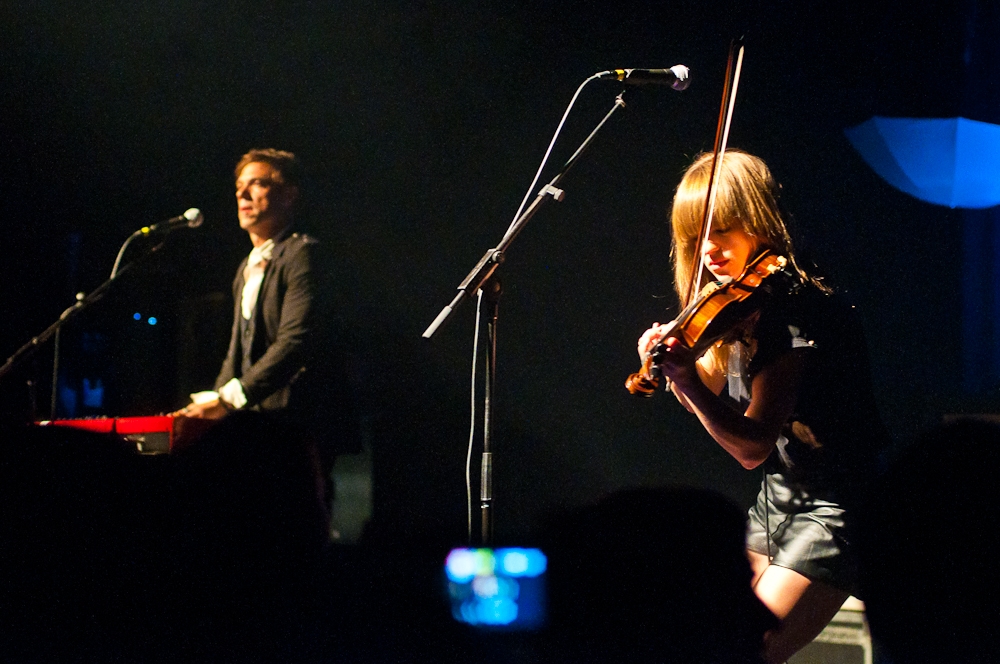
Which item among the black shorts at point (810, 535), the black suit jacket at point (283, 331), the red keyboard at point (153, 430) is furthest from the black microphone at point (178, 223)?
the black shorts at point (810, 535)

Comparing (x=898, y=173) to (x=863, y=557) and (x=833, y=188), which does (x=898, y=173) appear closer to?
(x=833, y=188)

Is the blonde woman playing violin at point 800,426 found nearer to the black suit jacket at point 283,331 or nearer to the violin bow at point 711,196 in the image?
the violin bow at point 711,196

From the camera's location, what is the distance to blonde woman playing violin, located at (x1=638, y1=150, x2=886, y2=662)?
1363 millimetres

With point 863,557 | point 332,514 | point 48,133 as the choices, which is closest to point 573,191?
point 332,514

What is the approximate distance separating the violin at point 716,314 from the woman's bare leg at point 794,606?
15.4 inches

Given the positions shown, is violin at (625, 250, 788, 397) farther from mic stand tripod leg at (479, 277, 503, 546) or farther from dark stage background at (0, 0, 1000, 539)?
dark stage background at (0, 0, 1000, 539)

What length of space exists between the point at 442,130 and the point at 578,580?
195cm

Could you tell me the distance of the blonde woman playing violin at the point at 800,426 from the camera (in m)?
1.36

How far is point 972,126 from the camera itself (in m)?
2.65

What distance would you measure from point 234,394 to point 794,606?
6.58ft

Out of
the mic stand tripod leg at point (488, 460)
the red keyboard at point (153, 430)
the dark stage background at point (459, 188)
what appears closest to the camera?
the mic stand tripod leg at point (488, 460)

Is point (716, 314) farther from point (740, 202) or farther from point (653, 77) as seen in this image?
point (653, 77)

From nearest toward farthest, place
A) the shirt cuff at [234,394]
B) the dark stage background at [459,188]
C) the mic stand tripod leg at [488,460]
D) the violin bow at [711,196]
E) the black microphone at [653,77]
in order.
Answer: the violin bow at [711,196] < the mic stand tripod leg at [488,460] < the black microphone at [653,77] < the dark stage background at [459,188] < the shirt cuff at [234,394]

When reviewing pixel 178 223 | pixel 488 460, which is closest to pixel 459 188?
pixel 178 223
